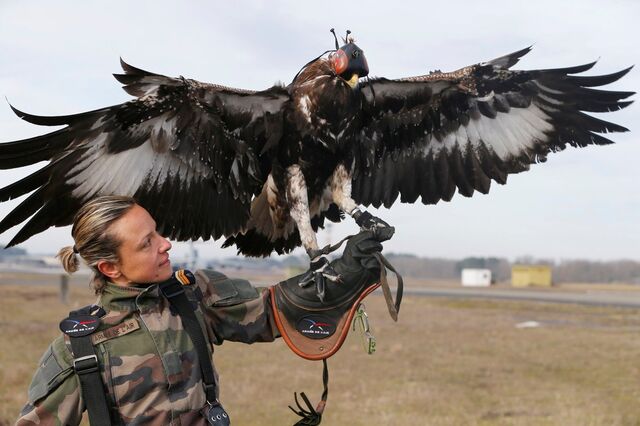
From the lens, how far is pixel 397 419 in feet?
37.6

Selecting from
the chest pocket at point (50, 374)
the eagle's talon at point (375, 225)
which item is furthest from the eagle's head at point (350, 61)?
the chest pocket at point (50, 374)

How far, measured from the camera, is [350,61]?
283 cm

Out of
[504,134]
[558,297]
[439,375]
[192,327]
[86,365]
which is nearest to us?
[86,365]

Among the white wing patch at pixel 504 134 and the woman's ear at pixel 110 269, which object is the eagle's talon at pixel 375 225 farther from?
the woman's ear at pixel 110 269

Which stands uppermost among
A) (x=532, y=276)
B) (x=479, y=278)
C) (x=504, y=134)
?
(x=504, y=134)

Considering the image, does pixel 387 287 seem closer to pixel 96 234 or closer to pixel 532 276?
pixel 96 234

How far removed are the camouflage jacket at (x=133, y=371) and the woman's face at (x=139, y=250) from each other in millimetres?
54

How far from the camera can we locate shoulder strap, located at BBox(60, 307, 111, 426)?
2.45 meters

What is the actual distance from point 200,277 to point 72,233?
600 millimetres

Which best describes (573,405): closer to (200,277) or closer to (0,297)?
(200,277)

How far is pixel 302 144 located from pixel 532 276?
68515 millimetres

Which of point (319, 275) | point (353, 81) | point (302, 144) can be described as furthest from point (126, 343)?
point (353, 81)

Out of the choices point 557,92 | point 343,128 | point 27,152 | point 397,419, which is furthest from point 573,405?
point 27,152

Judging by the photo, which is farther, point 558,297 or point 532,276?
point 532,276
